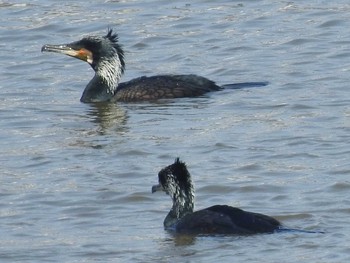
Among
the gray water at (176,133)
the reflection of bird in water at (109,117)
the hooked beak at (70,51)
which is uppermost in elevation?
the hooked beak at (70,51)

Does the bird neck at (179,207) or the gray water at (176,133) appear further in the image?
the bird neck at (179,207)

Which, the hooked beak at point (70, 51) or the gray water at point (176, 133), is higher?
the hooked beak at point (70, 51)

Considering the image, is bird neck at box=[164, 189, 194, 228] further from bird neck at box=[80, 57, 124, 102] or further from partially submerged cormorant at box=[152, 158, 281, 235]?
bird neck at box=[80, 57, 124, 102]

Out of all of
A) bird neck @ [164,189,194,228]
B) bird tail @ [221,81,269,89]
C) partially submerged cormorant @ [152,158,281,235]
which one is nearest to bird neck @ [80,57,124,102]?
bird tail @ [221,81,269,89]

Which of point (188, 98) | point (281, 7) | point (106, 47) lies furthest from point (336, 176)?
point (281, 7)

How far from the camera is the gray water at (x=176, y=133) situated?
437 inches

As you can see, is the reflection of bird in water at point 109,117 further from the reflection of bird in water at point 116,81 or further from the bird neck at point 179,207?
the bird neck at point 179,207

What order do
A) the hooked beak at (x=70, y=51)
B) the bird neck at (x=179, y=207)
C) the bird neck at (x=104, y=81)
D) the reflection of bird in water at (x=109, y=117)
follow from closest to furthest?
1. the bird neck at (x=179, y=207)
2. the reflection of bird in water at (x=109, y=117)
3. the bird neck at (x=104, y=81)
4. the hooked beak at (x=70, y=51)

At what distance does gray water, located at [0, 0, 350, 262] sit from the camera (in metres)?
11.1

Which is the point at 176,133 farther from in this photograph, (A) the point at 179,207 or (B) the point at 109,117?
(A) the point at 179,207

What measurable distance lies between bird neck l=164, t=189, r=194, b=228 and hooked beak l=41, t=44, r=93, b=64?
19.4ft

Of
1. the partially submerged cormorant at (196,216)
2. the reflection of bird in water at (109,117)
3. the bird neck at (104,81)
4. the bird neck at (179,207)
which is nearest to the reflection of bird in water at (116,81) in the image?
the bird neck at (104,81)

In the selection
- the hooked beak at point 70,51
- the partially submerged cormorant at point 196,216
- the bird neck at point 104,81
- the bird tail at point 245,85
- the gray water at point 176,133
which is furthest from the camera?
the hooked beak at point 70,51

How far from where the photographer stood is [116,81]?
17125mm
